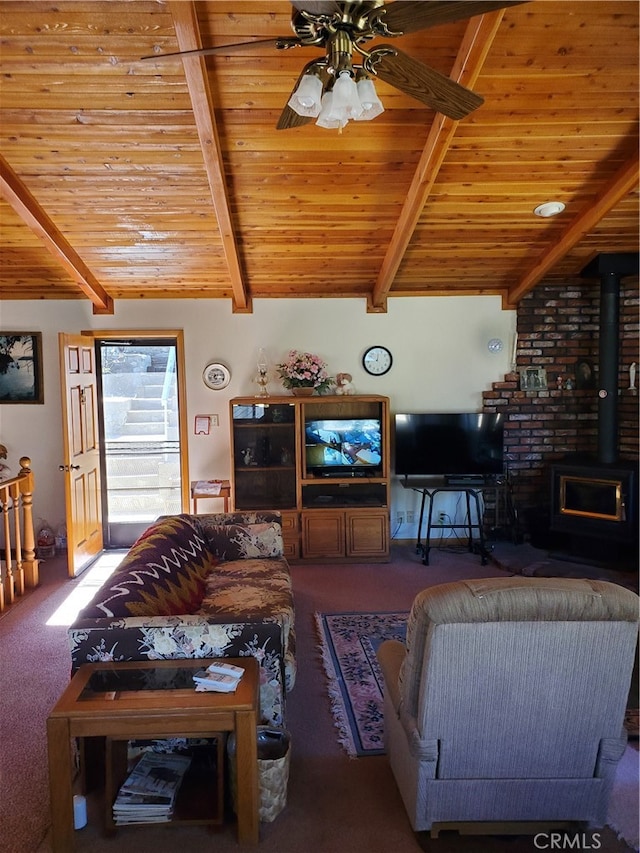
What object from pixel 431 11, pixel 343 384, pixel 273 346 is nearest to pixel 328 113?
pixel 431 11

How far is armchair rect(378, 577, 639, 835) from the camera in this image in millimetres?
1822

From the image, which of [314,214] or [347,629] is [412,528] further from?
[314,214]

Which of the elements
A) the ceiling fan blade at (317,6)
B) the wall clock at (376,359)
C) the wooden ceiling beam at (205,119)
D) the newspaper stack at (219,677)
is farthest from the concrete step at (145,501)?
the ceiling fan blade at (317,6)

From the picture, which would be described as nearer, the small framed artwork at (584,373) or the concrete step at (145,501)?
the small framed artwork at (584,373)

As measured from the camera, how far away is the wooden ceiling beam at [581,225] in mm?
3699

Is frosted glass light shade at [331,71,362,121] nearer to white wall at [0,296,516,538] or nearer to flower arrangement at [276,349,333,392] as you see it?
flower arrangement at [276,349,333,392]

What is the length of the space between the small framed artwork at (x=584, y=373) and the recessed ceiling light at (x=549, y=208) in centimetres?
177

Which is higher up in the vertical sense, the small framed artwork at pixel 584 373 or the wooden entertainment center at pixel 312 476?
the small framed artwork at pixel 584 373

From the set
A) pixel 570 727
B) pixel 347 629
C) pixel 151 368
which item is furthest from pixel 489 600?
pixel 151 368

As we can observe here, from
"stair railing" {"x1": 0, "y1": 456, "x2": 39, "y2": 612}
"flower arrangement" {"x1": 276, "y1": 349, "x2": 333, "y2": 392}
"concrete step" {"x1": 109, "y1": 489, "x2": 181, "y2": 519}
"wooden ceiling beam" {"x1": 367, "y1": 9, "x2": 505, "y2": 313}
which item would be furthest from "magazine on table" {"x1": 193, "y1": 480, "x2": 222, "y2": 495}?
"wooden ceiling beam" {"x1": 367, "y1": 9, "x2": 505, "y2": 313}

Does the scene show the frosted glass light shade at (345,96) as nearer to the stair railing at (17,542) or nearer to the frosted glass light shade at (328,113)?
the frosted glass light shade at (328,113)

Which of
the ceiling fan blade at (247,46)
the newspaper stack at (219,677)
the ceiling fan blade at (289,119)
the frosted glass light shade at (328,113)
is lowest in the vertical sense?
the newspaper stack at (219,677)

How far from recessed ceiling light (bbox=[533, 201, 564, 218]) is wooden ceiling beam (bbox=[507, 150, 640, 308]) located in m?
0.20

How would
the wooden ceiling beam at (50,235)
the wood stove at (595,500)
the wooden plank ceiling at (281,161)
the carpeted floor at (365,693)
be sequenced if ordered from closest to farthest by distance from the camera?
1. the carpeted floor at (365,693)
2. the wooden plank ceiling at (281,161)
3. the wooden ceiling beam at (50,235)
4. the wood stove at (595,500)
